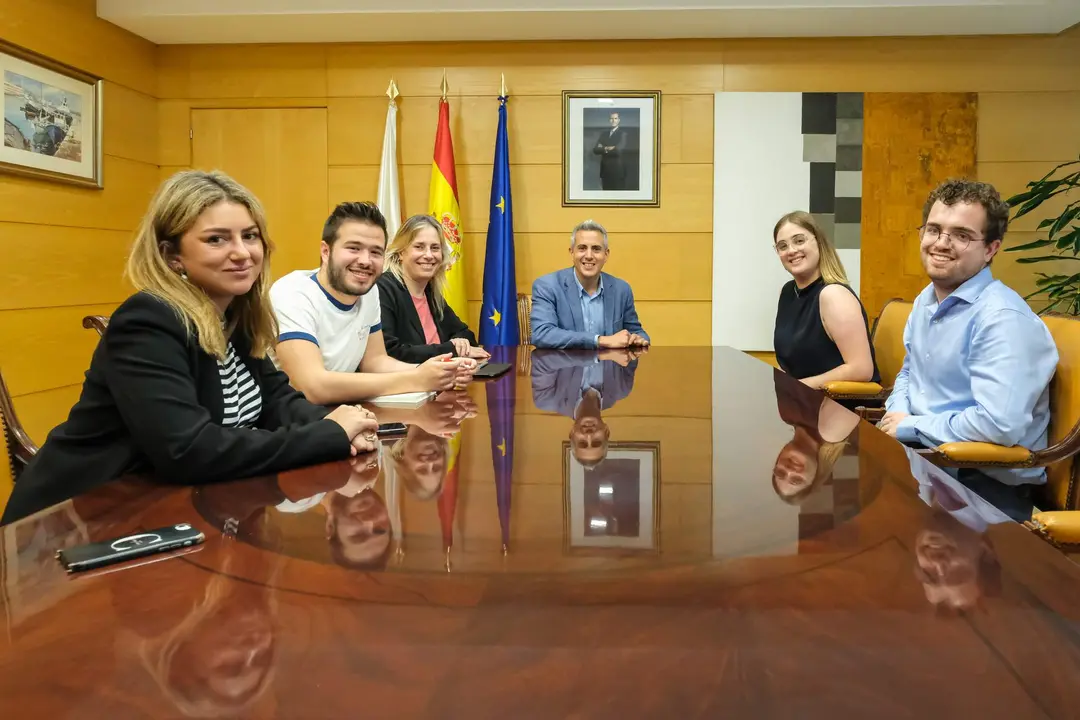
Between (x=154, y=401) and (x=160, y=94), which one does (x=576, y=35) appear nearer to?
(x=160, y=94)

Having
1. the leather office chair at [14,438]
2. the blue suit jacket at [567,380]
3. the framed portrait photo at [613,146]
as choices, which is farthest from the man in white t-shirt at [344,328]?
the framed portrait photo at [613,146]

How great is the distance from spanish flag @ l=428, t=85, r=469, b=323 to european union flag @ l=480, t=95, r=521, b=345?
0.61ft

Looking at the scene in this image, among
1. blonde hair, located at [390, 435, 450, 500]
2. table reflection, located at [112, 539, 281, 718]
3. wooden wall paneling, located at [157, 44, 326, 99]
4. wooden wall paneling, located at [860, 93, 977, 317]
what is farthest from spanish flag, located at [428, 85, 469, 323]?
table reflection, located at [112, 539, 281, 718]

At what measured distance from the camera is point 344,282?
2.35 m

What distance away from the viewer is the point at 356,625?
0.62 metres

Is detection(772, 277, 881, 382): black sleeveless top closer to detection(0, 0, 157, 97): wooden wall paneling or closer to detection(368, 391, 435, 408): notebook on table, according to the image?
detection(368, 391, 435, 408): notebook on table

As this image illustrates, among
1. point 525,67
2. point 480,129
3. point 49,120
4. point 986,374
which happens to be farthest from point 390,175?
point 986,374

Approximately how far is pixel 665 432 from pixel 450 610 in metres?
0.90

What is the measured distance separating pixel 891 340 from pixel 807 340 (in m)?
0.62

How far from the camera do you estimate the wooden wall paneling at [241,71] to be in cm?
512

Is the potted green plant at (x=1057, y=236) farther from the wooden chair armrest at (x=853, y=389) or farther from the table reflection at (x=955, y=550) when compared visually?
the table reflection at (x=955, y=550)

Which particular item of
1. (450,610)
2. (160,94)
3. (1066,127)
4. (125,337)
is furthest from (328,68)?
(450,610)

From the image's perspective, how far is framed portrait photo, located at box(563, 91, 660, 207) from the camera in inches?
199

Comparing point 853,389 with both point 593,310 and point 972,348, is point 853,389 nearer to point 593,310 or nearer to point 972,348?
point 972,348
